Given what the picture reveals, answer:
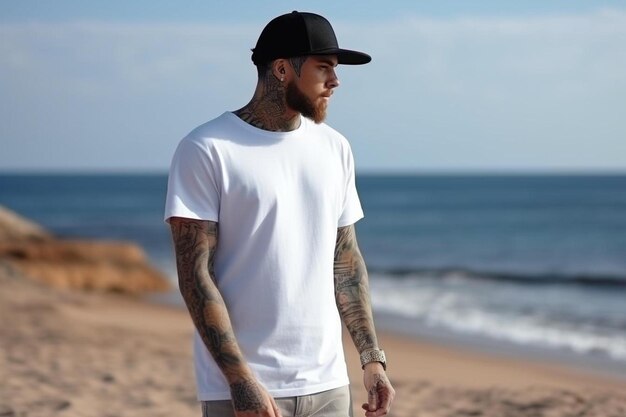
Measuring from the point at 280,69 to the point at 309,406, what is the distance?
0.91m

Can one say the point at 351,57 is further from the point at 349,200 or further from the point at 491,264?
the point at 491,264

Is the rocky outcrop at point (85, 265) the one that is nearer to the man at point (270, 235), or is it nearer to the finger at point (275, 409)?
the man at point (270, 235)

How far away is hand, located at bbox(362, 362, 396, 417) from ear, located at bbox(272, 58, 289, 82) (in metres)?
0.85

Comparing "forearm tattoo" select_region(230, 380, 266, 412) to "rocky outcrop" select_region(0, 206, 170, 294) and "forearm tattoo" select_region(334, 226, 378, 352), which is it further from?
"rocky outcrop" select_region(0, 206, 170, 294)

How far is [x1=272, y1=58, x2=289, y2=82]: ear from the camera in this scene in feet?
9.35

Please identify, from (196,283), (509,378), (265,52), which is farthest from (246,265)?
(509,378)

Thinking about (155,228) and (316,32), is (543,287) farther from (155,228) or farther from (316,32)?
(155,228)

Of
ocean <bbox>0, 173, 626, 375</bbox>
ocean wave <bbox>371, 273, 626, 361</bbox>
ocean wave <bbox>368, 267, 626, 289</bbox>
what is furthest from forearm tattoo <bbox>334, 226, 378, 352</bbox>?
ocean wave <bbox>368, 267, 626, 289</bbox>

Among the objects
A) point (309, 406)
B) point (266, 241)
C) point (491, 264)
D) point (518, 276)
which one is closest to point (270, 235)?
point (266, 241)

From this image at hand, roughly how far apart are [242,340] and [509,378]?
8.84 m

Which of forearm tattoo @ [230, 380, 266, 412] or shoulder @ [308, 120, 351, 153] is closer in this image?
forearm tattoo @ [230, 380, 266, 412]

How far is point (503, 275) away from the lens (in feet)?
89.6

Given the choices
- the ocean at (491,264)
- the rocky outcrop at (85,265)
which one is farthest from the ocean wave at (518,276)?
the rocky outcrop at (85,265)

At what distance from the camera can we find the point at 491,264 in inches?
1288
